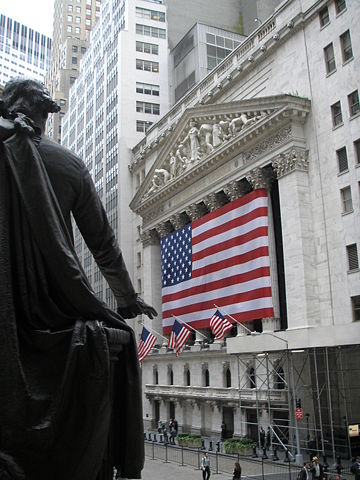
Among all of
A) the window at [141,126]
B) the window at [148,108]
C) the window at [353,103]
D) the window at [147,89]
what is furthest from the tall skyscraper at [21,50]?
the window at [353,103]

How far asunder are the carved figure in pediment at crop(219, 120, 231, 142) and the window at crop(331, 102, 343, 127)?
9.52 m

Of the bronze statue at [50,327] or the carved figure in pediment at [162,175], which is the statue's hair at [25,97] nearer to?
the bronze statue at [50,327]

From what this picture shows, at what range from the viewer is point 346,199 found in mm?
32312

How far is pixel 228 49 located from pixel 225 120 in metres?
27.6

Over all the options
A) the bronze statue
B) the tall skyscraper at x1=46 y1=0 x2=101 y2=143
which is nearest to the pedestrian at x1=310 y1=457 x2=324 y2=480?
the bronze statue

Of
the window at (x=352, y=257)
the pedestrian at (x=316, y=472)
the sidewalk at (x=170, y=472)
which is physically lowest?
the sidewalk at (x=170, y=472)

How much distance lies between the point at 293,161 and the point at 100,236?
31.9m

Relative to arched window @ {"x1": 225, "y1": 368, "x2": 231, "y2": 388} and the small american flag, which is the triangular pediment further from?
arched window @ {"x1": 225, "y1": 368, "x2": 231, "y2": 388}

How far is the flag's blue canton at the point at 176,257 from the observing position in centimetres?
4647

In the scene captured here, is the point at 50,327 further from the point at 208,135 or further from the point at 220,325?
the point at 208,135

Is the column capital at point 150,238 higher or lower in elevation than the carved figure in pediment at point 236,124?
lower

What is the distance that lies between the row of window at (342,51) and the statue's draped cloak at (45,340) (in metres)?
32.5

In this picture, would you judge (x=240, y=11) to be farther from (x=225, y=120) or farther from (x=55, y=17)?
(x=55, y=17)

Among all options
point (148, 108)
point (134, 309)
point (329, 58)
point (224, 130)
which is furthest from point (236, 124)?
point (134, 309)
